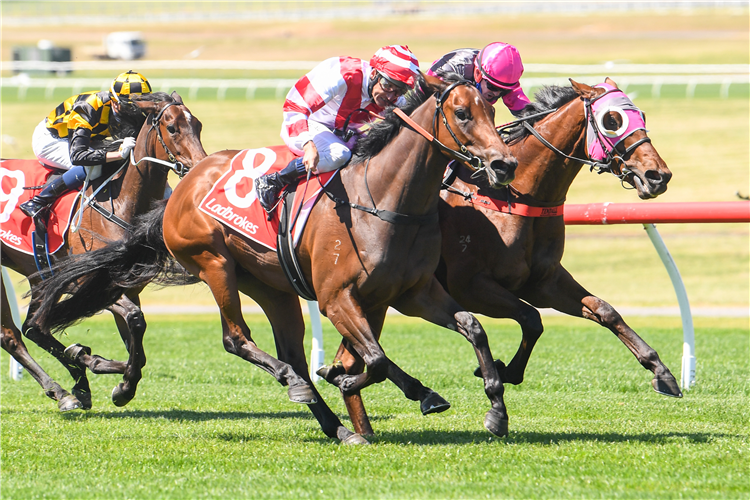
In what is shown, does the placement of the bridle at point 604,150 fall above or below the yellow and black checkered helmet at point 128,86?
above

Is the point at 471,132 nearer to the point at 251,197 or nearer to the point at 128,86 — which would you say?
the point at 251,197

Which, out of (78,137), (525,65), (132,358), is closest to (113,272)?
(132,358)

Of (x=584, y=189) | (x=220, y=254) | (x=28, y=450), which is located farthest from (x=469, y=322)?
(x=584, y=189)

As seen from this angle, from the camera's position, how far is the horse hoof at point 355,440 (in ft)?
16.5

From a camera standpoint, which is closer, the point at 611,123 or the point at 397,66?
the point at 397,66

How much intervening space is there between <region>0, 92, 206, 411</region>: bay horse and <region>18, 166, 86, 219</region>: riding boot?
0.44ft

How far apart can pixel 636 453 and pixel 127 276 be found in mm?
3388

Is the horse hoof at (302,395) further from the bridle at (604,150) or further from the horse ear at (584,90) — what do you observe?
the horse ear at (584,90)

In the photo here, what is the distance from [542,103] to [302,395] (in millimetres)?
2221

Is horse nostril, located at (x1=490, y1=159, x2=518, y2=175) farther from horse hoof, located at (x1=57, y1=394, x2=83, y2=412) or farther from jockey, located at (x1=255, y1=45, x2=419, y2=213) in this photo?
horse hoof, located at (x1=57, y1=394, x2=83, y2=412)

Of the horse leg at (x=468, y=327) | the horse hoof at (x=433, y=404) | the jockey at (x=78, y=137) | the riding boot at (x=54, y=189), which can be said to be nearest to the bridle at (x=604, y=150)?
the horse leg at (x=468, y=327)

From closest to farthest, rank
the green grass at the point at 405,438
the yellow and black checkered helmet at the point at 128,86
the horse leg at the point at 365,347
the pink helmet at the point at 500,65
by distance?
the green grass at the point at 405,438, the horse leg at the point at 365,347, the pink helmet at the point at 500,65, the yellow and black checkered helmet at the point at 128,86

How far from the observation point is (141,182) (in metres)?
6.55

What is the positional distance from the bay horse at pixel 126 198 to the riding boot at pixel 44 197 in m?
0.23
